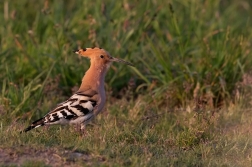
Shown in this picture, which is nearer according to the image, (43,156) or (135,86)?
(43,156)

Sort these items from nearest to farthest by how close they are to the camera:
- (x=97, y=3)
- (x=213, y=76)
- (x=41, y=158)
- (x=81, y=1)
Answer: (x=41, y=158), (x=213, y=76), (x=97, y=3), (x=81, y=1)

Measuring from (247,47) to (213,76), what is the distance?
3.06 feet

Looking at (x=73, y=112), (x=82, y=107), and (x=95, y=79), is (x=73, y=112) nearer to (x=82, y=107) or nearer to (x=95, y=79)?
(x=82, y=107)

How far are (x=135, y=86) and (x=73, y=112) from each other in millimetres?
1885

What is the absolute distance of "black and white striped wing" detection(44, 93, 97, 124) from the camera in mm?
5219

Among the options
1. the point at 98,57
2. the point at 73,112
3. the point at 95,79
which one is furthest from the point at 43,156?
the point at 98,57

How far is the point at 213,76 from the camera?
6730 mm

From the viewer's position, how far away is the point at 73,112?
5250mm

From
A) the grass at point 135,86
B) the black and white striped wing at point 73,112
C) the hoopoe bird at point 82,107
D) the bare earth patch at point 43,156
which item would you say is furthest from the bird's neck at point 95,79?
the bare earth patch at point 43,156

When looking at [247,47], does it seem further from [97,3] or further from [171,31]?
[97,3]

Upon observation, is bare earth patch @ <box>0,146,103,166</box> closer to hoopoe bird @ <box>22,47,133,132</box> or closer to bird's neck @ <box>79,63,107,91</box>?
hoopoe bird @ <box>22,47,133,132</box>

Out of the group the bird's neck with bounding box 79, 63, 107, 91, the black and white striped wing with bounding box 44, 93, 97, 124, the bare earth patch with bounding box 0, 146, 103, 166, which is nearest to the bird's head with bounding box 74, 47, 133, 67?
the bird's neck with bounding box 79, 63, 107, 91

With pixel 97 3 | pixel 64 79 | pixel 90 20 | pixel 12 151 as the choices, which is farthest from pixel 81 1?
pixel 12 151

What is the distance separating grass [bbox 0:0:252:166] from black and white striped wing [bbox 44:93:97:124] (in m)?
0.12
